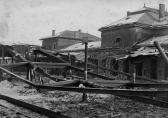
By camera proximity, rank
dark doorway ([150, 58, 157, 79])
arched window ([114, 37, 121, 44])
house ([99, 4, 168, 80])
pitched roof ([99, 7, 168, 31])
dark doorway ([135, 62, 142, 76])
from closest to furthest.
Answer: dark doorway ([150, 58, 157, 79]) < house ([99, 4, 168, 80]) < dark doorway ([135, 62, 142, 76]) < pitched roof ([99, 7, 168, 31]) < arched window ([114, 37, 121, 44])

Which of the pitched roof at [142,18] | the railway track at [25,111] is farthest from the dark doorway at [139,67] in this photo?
the railway track at [25,111]

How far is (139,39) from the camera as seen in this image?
1083 inches

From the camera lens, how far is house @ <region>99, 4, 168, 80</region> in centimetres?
2281

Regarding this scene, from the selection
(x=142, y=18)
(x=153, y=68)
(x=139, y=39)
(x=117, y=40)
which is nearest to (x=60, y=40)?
(x=117, y=40)

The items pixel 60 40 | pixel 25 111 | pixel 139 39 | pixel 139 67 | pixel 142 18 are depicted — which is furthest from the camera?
pixel 60 40

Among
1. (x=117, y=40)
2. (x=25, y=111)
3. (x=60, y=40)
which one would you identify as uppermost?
(x=60, y=40)

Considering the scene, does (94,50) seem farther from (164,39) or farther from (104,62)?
(164,39)

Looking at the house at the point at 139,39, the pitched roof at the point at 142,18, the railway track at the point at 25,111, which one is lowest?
the railway track at the point at 25,111

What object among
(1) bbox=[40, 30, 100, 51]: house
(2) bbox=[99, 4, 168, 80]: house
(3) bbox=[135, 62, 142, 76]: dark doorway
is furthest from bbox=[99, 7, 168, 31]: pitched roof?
(1) bbox=[40, 30, 100, 51]: house

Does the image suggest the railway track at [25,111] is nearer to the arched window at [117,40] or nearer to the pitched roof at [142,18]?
the pitched roof at [142,18]

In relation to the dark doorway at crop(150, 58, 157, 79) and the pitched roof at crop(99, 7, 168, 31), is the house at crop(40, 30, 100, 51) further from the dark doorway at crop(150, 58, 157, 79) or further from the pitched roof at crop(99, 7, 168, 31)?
the dark doorway at crop(150, 58, 157, 79)

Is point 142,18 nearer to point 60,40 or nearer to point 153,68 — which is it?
point 153,68

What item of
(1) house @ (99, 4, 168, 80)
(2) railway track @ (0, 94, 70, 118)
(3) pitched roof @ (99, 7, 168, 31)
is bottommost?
(2) railway track @ (0, 94, 70, 118)

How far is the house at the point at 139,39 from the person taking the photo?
22.8 m
